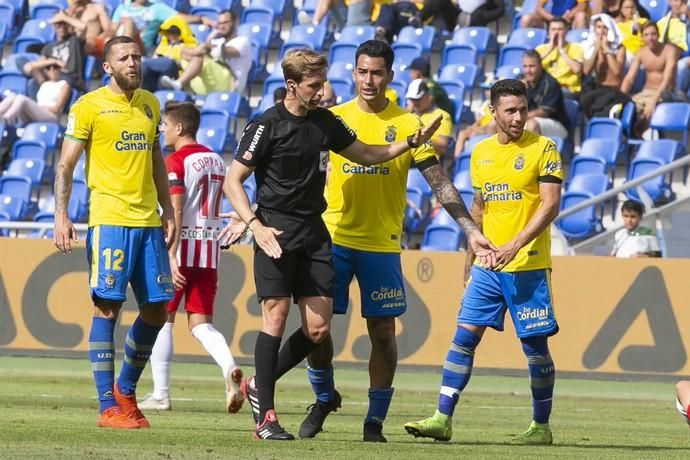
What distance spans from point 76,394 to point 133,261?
13.1 feet

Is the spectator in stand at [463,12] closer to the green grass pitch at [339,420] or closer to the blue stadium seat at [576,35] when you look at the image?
the blue stadium seat at [576,35]

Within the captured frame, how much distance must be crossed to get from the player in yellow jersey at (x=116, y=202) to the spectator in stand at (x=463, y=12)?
1305 cm

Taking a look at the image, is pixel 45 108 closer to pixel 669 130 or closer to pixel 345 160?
pixel 669 130

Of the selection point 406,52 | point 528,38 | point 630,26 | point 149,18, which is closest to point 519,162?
point 630,26

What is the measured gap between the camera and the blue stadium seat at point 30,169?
21797mm

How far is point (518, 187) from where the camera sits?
375 inches

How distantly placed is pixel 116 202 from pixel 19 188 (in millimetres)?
12705

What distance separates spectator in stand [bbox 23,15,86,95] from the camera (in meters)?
23.2

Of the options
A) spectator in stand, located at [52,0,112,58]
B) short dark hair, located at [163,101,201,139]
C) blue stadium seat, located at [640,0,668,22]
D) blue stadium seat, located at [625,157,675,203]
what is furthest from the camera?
spectator in stand, located at [52,0,112,58]

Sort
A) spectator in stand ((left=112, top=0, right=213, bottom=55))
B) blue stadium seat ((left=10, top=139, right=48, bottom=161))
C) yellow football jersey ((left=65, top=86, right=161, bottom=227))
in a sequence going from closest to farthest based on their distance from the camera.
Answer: yellow football jersey ((left=65, top=86, right=161, bottom=227))
blue stadium seat ((left=10, top=139, right=48, bottom=161))
spectator in stand ((left=112, top=0, right=213, bottom=55))

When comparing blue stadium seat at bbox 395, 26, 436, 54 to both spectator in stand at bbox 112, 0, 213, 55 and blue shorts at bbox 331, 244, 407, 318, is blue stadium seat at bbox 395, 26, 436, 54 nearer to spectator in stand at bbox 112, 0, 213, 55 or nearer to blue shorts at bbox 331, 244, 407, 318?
spectator in stand at bbox 112, 0, 213, 55

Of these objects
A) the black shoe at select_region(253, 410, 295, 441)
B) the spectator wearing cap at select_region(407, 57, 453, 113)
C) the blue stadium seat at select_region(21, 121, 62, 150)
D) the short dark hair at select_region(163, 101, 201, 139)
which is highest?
the short dark hair at select_region(163, 101, 201, 139)

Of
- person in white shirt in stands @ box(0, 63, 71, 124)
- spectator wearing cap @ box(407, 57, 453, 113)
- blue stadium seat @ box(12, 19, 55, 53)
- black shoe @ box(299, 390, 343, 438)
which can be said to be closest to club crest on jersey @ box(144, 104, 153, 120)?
black shoe @ box(299, 390, 343, 438)

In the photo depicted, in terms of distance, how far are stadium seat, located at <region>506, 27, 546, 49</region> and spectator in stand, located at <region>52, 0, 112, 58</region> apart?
20.8 feet
